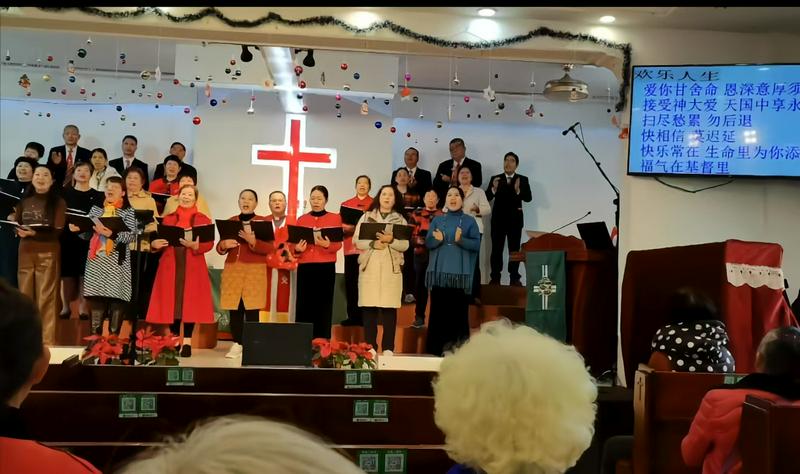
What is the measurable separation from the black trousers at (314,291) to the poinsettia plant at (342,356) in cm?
178

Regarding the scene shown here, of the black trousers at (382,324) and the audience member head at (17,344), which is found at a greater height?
the audience member head at (17,344)

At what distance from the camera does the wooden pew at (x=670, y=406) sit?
8.91 feet

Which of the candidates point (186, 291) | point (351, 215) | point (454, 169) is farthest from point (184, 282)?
point (454, 169)

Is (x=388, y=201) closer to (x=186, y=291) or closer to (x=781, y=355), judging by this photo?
(x=186, y=291)

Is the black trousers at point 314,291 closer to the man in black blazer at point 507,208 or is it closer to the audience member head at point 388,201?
the audience member head at point 388,201

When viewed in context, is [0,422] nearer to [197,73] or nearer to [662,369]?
[662,369]

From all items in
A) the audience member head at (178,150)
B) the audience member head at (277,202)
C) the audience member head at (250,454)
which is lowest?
the audience member head at (250,454)

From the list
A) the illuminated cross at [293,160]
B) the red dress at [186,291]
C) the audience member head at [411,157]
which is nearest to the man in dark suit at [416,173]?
the audience member head at [411,157]

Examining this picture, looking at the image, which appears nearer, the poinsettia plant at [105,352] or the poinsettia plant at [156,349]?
the poinsettia plant at [105,352]

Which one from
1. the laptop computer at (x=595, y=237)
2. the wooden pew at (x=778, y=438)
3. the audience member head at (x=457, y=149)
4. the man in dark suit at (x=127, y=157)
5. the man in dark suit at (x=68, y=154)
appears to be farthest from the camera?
the audience member head at (x=457, y=149)

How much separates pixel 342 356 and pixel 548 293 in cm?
171

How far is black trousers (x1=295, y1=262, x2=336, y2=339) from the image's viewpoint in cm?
597
